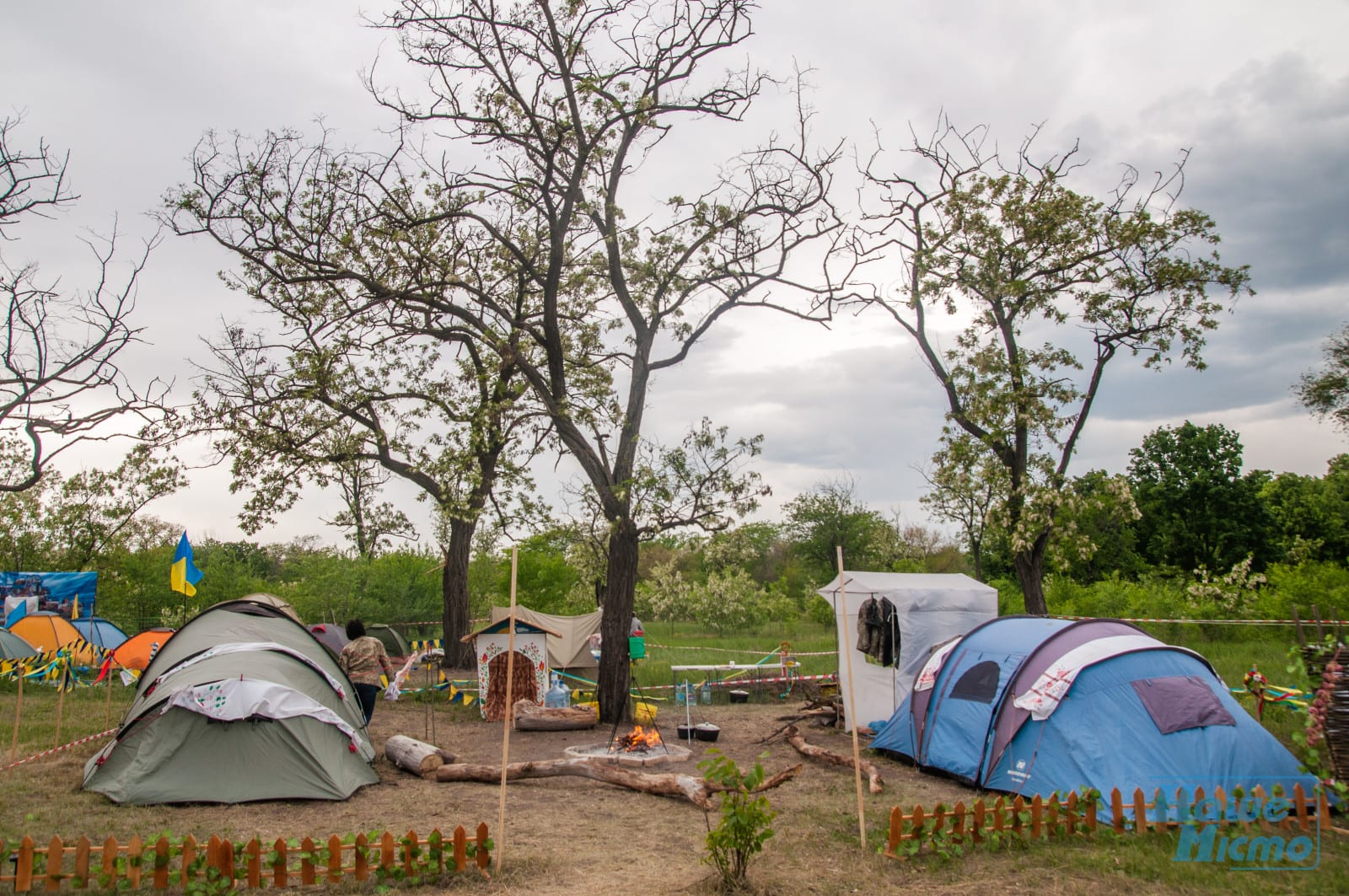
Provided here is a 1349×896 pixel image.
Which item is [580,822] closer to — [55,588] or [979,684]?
[979,684]

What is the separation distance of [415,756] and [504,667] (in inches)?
205

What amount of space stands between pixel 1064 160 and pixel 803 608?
96.5ft

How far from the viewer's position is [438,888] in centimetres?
582

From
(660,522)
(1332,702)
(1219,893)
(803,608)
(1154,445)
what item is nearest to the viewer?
(1219,893)

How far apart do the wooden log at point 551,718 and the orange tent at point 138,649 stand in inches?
335

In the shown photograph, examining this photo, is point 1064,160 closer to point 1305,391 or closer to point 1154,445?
point 1305,391

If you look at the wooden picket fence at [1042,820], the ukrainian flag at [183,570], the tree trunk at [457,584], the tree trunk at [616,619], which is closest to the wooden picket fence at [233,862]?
the wooden picket fence at [1042,820]

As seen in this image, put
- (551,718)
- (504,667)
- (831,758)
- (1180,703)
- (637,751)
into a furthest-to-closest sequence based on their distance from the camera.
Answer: (504,667)
(551,718)
(637,751)
(831,758)
(1180,703)

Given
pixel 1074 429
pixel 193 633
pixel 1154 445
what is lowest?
pixel 193 633

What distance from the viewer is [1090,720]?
8.00 meters

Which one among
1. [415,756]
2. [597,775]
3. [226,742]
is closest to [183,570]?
[226,742]

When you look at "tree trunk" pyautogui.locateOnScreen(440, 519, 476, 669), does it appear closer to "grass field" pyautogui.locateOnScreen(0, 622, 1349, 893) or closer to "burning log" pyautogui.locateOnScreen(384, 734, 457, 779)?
"grass field" pyautogui.locateOnScreen(0, 622, 1349, 893)

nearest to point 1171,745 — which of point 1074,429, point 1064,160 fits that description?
point 1074,429

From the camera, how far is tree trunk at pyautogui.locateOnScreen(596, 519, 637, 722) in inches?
548
